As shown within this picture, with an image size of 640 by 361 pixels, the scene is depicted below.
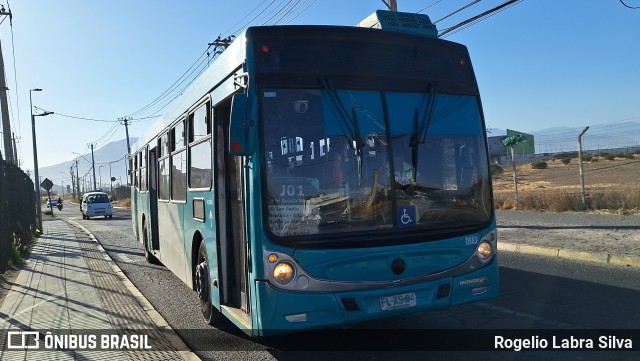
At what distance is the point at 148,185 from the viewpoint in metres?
10.9

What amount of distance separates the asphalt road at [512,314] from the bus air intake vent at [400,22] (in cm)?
331

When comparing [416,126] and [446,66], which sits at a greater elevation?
[446,66]

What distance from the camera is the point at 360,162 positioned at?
478 cm

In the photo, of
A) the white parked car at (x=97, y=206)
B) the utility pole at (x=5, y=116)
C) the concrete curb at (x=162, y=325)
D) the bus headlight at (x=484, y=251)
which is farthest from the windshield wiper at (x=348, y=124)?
the white parked car at (x=97, y=206)

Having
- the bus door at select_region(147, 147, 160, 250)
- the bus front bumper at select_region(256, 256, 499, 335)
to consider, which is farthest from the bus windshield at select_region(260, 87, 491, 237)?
the bus door at select_region(147, 147, 160, 250)

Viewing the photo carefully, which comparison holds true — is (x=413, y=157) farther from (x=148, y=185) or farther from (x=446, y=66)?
(x=148, y=185)

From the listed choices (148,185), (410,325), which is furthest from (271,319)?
(148,185)

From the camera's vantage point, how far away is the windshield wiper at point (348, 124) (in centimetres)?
477

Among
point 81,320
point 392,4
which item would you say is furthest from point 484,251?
point 392,4

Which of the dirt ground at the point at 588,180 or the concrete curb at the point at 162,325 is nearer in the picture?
the concrete curb at the point at 162,325

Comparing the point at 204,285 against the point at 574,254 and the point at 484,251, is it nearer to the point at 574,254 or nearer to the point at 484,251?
the point at 484,251

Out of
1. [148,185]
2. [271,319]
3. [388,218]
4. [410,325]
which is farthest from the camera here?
[148,185]

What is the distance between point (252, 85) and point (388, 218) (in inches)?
67.1

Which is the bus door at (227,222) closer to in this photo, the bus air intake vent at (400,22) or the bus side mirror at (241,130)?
the bus side mirror at (241,130)
